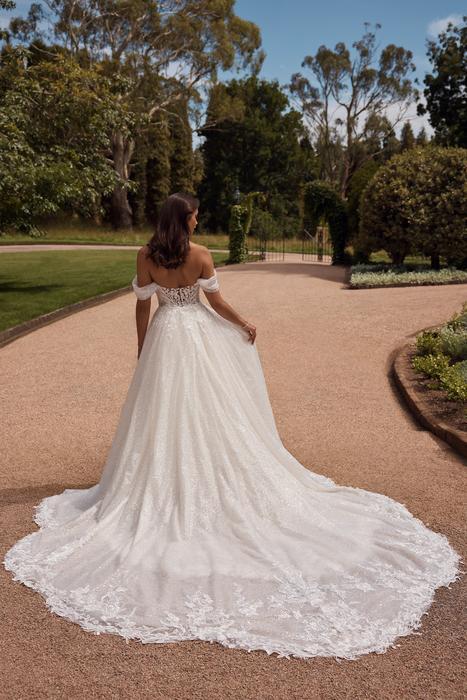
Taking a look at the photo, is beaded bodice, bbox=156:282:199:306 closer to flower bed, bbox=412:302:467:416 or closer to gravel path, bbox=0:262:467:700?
gravel path, bbox=0:262:467:700

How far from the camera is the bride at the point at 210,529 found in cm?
328

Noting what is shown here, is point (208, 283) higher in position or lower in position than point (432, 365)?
higher

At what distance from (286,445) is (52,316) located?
828 cm

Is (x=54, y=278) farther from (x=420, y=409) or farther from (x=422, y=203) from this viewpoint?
(x=420, y=409)

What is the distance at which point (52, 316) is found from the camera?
13.5 meters

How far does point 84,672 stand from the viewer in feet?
9.62

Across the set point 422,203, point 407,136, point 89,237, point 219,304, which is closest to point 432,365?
point 219,304

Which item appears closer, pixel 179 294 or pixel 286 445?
pixel 179 294

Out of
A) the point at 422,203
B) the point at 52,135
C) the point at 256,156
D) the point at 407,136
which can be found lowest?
the point at 422,203

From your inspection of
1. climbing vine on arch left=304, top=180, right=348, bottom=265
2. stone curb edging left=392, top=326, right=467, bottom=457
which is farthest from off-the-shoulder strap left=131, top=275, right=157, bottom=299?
climbing vine on arch left=304, top=180, right=348, bottom=265

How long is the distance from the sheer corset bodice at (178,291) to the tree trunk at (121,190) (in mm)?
34118

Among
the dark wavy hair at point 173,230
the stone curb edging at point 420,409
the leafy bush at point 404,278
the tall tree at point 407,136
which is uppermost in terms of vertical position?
the tall tree at point 407,136

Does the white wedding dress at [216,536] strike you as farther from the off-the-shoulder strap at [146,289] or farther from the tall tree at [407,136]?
the tall tree at [407,136]

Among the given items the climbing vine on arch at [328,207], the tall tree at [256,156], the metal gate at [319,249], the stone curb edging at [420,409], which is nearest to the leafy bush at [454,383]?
the stone curb edging at [420,409]
